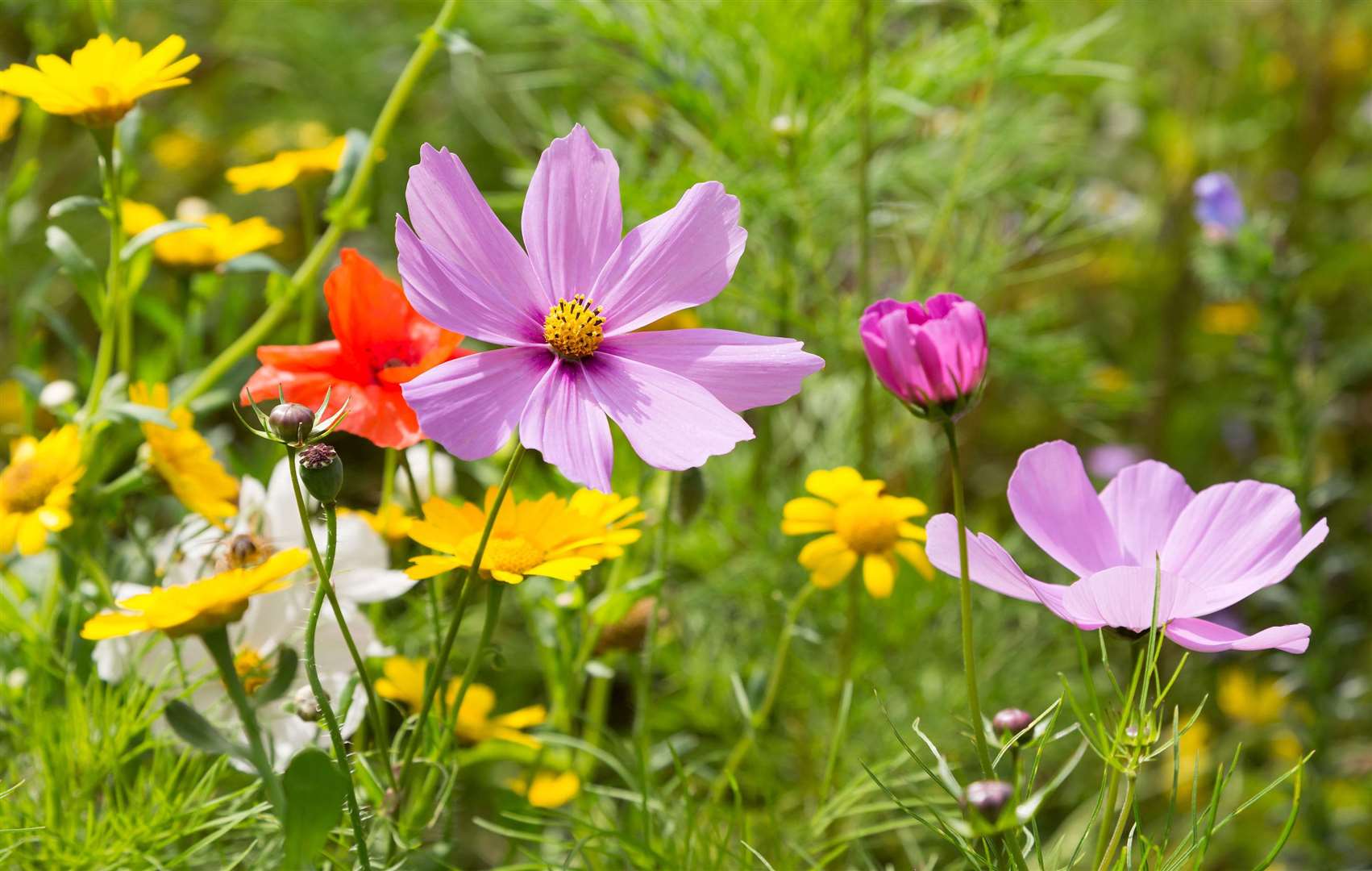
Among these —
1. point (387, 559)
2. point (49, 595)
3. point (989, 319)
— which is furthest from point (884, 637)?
point (49, 595)

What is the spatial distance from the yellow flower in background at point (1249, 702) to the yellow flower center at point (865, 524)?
2.12ft

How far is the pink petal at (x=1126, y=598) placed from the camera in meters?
0.33

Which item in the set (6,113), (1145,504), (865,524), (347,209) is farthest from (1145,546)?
(6,113)

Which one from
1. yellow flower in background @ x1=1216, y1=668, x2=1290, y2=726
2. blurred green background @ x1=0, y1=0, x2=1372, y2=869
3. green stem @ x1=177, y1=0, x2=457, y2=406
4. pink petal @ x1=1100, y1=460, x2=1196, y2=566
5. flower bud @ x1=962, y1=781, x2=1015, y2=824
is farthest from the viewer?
yellow flower in background @ x1=1216, y1=668, x2=1290, y2=726

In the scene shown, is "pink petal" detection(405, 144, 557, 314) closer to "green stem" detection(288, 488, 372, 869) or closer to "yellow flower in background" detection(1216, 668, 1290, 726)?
"green stem" detection(288, 488, 372, 869)

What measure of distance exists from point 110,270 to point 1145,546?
411mm

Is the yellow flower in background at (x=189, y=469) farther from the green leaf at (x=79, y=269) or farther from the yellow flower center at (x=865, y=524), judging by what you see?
the yellow flower center at (x=865, y=524)

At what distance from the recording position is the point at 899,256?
3.15 feet

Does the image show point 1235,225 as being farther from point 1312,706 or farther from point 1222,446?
point 1222,446


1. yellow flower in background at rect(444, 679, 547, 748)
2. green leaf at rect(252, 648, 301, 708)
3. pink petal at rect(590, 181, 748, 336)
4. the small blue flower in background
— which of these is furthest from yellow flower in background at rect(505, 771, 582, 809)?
the small blue flower in background

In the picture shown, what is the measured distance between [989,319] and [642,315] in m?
0.53

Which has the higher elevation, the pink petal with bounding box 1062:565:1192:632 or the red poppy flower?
the red poppy flower

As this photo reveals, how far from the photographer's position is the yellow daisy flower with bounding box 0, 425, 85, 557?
434 mm

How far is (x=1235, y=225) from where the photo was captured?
0.76 metres
